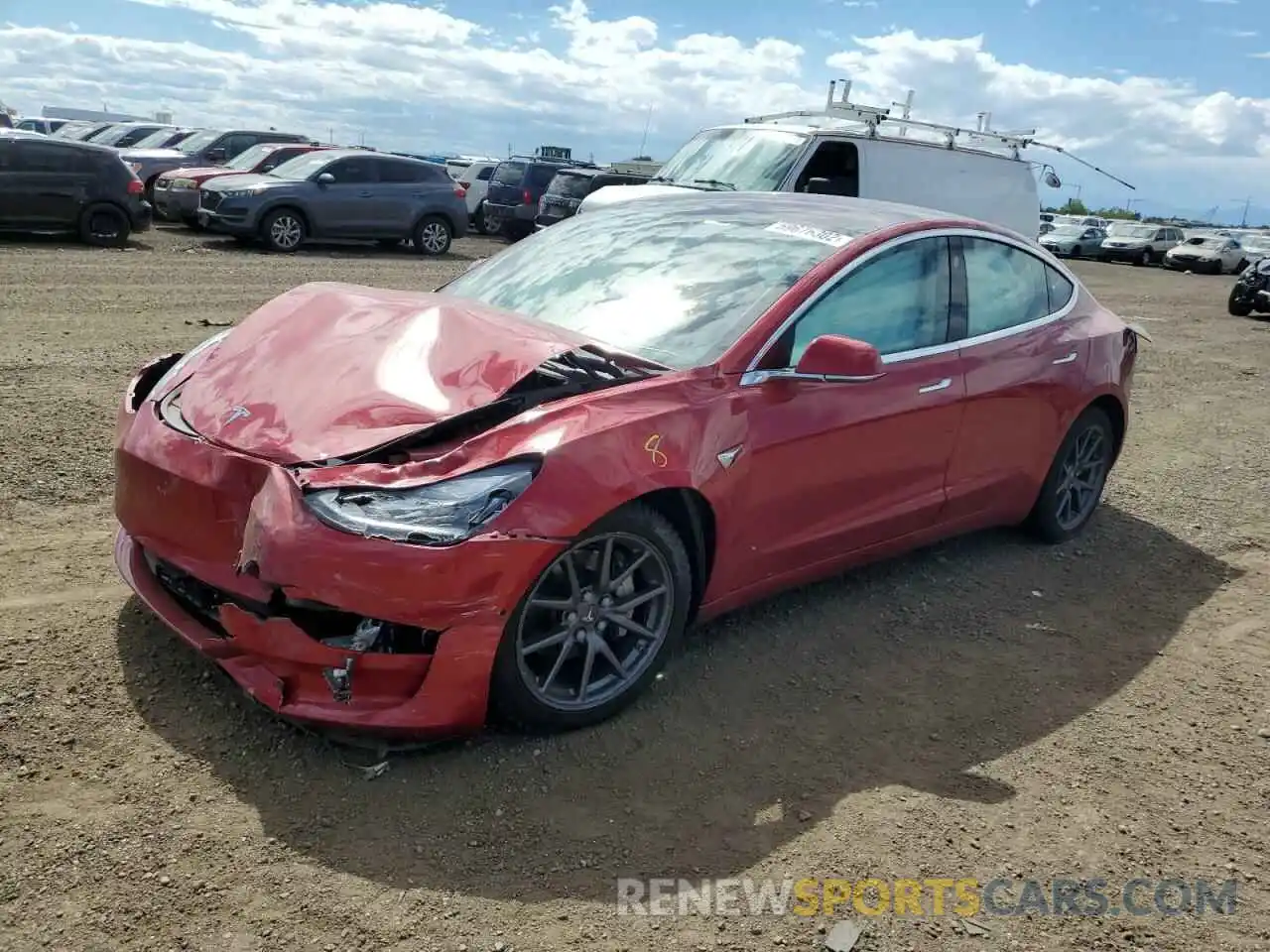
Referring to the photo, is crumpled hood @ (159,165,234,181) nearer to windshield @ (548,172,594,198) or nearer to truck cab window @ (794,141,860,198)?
windshield @ (548,172,594,198)

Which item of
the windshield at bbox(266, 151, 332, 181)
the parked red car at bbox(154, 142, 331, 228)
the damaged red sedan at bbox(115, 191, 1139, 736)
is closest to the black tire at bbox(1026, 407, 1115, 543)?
the damaged red sedan at bbox(115, 191, 1139, 736)

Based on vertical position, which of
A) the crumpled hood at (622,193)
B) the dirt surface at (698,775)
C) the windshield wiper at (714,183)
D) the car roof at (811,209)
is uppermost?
the windshield wiper at (714,183)

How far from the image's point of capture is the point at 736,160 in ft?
37.8

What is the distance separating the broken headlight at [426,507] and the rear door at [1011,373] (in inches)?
92.2

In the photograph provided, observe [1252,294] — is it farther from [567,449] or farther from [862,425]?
[567,449]

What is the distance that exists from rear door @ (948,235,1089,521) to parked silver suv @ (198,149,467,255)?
13654 mm

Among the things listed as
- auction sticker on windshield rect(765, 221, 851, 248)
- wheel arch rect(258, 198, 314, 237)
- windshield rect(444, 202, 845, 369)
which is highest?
auction sticker on windshield rect(765, 221, 851, 248)

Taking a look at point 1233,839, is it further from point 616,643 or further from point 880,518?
point 616,643

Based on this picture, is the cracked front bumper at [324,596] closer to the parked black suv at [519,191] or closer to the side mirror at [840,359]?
the side mirror at [840,359]

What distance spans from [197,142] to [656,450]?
2244 cm

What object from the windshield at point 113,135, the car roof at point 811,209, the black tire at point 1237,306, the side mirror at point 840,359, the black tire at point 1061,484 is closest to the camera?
the side mirror at point 840,359

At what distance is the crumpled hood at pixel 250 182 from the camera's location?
1633cm

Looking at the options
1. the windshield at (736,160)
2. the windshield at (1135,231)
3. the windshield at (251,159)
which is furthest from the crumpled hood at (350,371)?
the windshield at (1135,231)

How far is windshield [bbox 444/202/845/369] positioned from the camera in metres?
3.81
